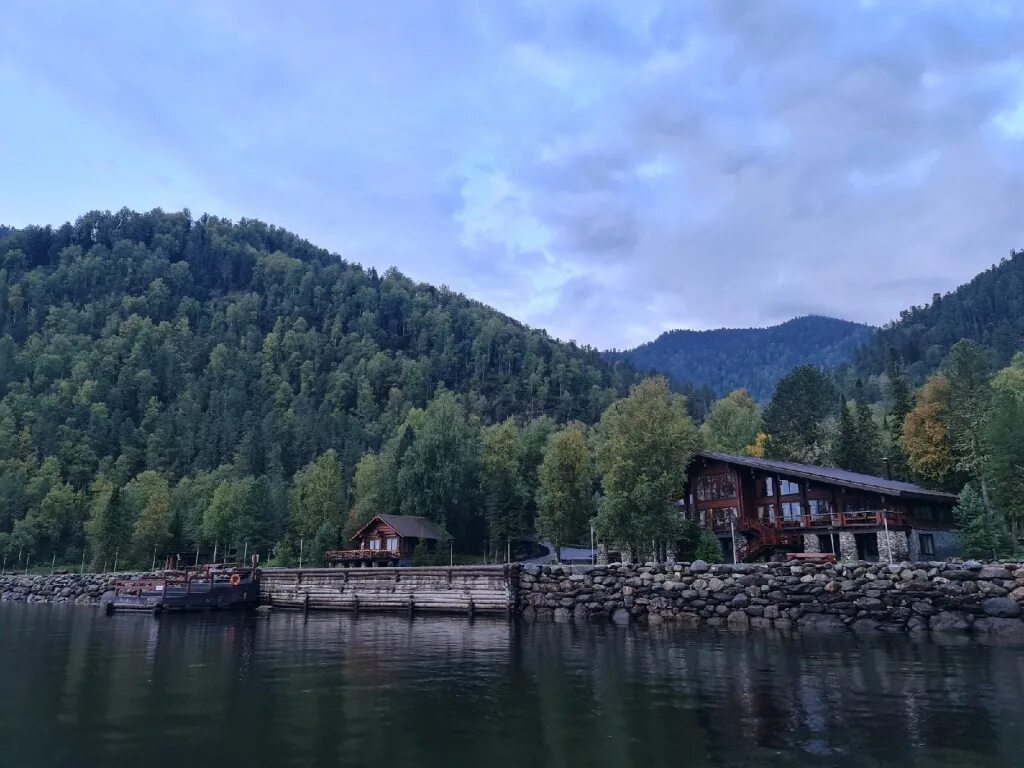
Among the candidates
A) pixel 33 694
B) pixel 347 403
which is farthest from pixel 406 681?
pixel 347 403

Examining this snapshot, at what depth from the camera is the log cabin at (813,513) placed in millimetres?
48219

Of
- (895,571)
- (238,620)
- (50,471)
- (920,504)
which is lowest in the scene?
(238,620)

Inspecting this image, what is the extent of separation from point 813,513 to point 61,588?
79.8 metres

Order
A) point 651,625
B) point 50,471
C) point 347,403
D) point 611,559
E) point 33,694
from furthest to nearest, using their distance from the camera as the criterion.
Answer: point 347,403, point 50,471, point 611,559, point 651,625, point 33,694

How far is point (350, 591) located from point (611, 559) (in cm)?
2307

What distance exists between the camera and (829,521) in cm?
5016

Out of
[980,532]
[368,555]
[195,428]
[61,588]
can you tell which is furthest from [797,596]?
[195,428]

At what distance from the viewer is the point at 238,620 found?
47.8 meters

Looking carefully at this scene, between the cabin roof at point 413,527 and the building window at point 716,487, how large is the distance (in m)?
31.6

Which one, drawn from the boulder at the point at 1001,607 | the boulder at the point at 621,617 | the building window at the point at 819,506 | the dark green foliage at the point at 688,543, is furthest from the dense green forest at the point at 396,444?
the boulder at the point at 1001,607

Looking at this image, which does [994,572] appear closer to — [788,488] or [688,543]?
[788,488]

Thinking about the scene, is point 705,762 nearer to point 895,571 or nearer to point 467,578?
point 895,571

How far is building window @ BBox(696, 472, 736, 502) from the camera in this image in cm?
5638

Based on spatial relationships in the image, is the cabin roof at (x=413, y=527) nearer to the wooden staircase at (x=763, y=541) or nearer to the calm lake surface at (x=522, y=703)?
the wooden staircase at (x=763, y=541)
